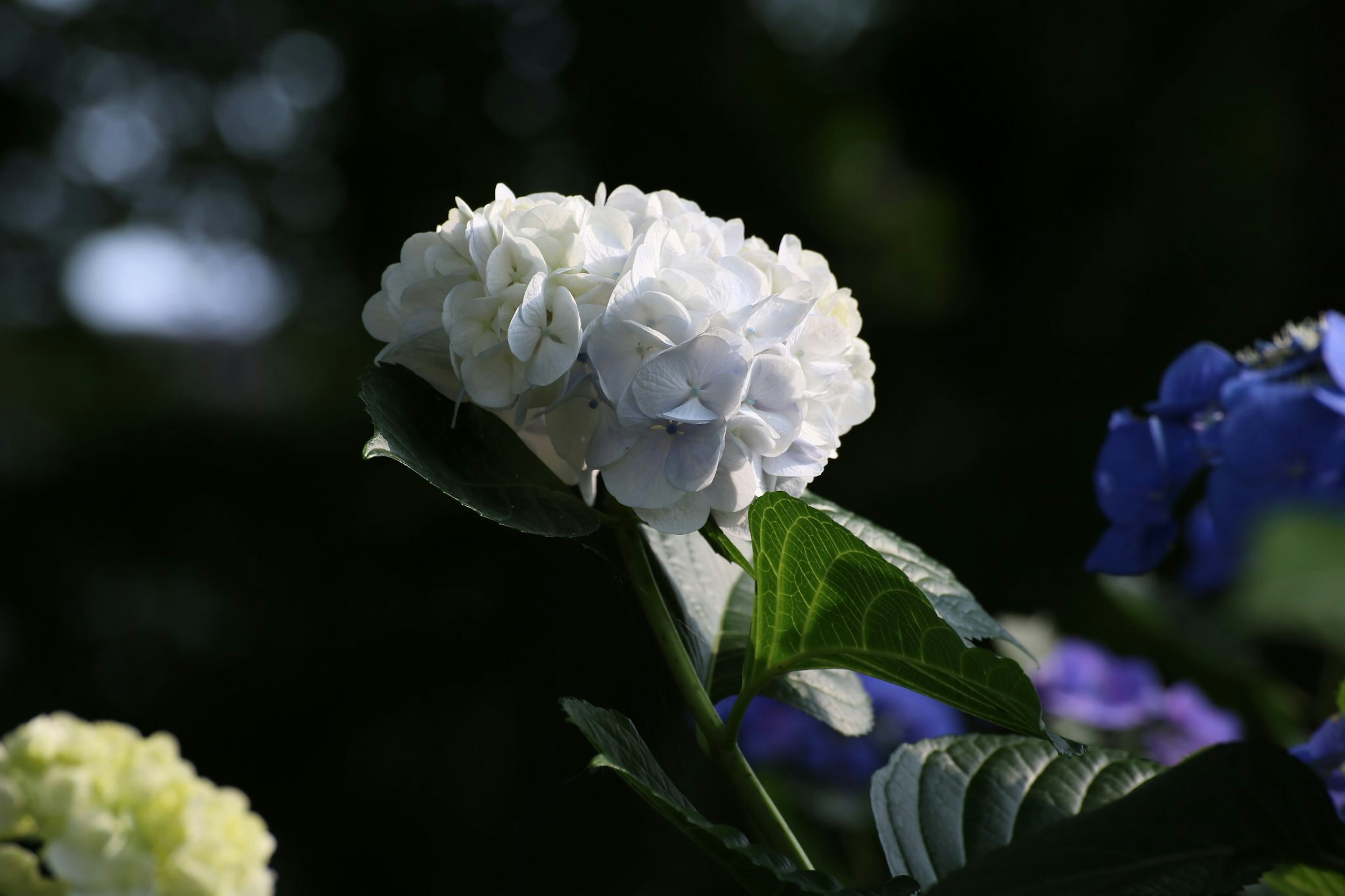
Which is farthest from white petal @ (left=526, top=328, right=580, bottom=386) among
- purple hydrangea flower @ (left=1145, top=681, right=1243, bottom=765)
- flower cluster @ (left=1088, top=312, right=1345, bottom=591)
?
purple hydrangea flower @ (left=1145, top=681, right=1243, bottom=765)

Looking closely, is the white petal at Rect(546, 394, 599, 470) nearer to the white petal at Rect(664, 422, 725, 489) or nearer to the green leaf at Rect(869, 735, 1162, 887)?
the white petal at Rect(664, 422, 725, 489)

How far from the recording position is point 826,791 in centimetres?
114

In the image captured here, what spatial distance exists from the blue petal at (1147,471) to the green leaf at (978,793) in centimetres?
20

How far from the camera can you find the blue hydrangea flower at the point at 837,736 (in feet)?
3.76

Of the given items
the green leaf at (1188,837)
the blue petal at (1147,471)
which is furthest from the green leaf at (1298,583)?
the blue petal at (1147,471)

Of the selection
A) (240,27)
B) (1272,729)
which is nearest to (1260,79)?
(1272,729)

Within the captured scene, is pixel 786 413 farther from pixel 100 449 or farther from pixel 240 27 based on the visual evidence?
pixel 240 27

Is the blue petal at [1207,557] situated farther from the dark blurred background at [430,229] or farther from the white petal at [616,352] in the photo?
the dark blurred background at [430,229]

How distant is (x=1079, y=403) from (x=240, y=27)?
4306 mm

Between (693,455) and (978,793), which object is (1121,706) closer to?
(978,793)

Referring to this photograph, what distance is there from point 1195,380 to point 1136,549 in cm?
11

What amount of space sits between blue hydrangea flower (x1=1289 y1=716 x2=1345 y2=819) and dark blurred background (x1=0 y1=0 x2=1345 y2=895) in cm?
200

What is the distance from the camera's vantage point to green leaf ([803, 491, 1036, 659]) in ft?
1.60

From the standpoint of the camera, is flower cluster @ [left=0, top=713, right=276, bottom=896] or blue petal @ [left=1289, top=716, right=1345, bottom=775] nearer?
flower cluster @ [left=0, top=713, right=276, bottom=896]
